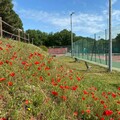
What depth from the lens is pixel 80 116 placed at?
12.7 feet

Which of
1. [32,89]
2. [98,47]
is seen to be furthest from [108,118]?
[98,47]

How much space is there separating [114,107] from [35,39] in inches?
3033

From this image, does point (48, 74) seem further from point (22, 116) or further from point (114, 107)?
point (22, 116)

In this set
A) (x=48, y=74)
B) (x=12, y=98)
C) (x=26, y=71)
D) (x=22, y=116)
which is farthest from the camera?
(x=48, y=74)

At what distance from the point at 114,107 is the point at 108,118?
0.44 m

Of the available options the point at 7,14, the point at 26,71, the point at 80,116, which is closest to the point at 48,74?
the point at 26,71

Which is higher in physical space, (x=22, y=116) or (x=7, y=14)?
(x=7, y=14)

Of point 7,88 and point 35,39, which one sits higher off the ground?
point 35,39

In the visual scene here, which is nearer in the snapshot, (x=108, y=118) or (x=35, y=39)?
(x=108, y=118)


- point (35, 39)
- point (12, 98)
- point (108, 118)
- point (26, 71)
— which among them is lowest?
point (108, 118)

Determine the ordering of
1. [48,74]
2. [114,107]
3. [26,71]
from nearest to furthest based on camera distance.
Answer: [114,107] → [26,71] → [48,74]

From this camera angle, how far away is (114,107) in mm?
4277

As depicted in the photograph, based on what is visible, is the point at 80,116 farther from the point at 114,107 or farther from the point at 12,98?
the point at 12,98

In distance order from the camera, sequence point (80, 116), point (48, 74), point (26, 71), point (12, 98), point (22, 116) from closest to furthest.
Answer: point (22, 116) < point (12, 98) < point (80, 116) < point (26, 71) < point (48, 74)
